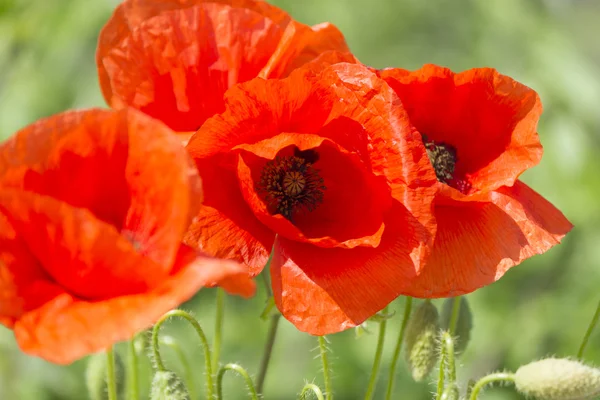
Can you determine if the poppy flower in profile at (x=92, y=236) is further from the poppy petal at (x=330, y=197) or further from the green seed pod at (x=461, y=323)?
the green seed pod at (x=461, y=323)

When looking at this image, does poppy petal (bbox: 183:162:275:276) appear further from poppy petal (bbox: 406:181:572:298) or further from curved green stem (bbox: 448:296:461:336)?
curved green stem (bbox: 448:296:461:336)

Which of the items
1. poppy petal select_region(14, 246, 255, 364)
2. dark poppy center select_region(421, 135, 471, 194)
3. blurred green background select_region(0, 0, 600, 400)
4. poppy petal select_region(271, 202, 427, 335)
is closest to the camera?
poppy petal select_region(14, 246, 255, 364)

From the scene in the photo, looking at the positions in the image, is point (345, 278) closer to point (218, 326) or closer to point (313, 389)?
point (313, 389)

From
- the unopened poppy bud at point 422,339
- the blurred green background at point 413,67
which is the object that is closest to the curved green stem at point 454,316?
the unopened poppy bud at point 422,339

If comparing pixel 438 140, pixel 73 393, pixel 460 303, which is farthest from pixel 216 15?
pixel 73 393

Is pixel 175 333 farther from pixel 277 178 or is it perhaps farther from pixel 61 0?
pixel 277 178

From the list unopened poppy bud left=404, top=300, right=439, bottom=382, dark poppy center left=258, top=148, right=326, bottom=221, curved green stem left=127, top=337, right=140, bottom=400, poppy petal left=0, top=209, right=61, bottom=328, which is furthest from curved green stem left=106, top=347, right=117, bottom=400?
unopened poppy bud left=404, top=300, right=439, bottom=382
